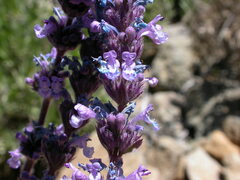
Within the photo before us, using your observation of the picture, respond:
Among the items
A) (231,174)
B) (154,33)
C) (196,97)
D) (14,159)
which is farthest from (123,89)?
(196,97)

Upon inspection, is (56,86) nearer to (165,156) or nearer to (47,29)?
(47,29)

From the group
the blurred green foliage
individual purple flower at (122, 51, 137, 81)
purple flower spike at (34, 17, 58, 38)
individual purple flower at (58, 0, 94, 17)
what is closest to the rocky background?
the blurred green foliage

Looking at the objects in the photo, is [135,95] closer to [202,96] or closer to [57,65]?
[57,65]

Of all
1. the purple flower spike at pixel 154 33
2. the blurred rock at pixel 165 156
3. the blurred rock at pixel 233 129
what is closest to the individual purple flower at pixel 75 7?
the purple flower spike at pixel 154 33

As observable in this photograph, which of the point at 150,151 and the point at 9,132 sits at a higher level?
the point at 9,132

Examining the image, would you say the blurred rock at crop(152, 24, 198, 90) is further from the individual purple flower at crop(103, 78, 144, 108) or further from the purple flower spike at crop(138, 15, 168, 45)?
the individual purple flower at crop(103, 78, 144, 108)

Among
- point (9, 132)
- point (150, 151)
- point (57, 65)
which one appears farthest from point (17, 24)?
point (57, 65)

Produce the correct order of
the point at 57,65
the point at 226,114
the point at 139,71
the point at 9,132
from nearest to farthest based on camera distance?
the point at 139,71 < the point at 57,65 < the point at 9,132 < the point at 226,114
